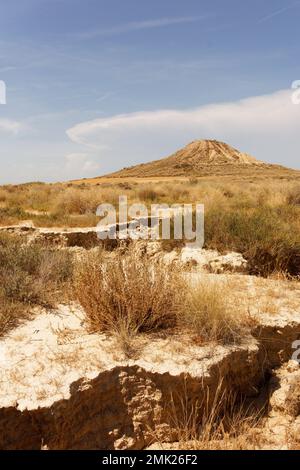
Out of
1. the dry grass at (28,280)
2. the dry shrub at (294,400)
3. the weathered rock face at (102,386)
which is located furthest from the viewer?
the dry grass at (28,280)

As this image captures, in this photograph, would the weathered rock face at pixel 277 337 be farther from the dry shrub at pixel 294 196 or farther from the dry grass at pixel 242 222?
the dry shrub at pixel 294 196

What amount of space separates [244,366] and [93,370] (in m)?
1.37

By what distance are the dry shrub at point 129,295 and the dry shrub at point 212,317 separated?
0.16m

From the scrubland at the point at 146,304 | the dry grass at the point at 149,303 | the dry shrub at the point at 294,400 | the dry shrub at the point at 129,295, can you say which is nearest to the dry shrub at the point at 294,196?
the scrubland at the point at 146,304

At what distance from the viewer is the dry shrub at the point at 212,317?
3701mm

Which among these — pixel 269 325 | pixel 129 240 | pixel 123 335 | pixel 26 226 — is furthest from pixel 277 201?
pixel 123 335

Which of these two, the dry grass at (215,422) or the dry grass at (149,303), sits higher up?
the dry grass at (149,303)

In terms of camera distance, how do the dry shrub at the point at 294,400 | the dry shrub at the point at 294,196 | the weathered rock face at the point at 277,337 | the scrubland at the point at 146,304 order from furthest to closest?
the dry shrub at the point at 294,196
the weathered rock face at the point at 277,337
the dry shrub at the point at 294,400
the scrubland at the point at 146,304

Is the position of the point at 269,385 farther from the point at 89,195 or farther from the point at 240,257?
the point at 89,195

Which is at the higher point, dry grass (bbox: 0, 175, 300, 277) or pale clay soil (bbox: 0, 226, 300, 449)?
dry grass (bbox: 0, 175, 300, 277)

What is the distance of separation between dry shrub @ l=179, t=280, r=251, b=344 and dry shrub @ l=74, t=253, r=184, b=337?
0.51ft

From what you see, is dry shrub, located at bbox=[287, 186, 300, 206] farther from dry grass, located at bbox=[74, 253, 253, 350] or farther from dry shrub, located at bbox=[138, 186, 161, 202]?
dry grass, located at bbox=[74, 253, 253, 350]

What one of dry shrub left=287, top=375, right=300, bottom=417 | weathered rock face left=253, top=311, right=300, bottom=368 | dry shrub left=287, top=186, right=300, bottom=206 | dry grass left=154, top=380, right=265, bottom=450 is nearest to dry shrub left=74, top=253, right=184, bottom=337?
dry grass left=154, top=380, right=265, bottom=450

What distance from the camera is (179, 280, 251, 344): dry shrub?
3.70m
